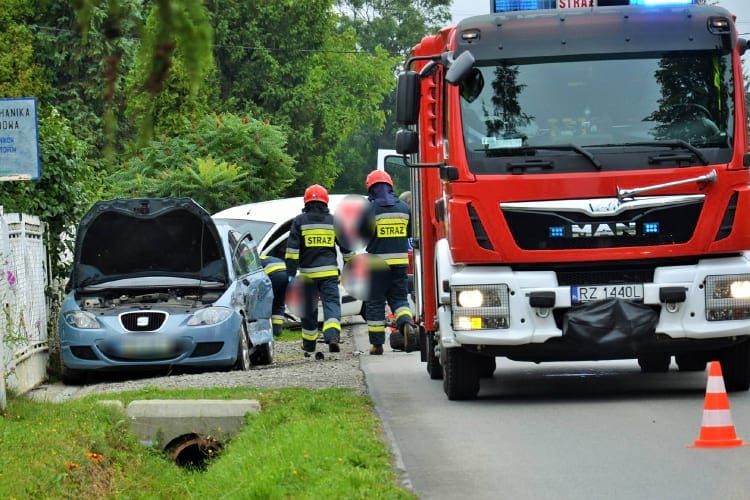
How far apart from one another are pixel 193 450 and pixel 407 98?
3.33 m

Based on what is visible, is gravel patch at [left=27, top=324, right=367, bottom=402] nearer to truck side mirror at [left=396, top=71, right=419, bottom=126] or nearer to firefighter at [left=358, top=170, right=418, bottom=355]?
firefighter at [left=358, top=170, right=418, bottom=355]

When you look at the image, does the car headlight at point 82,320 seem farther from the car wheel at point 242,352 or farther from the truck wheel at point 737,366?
the truck wheel at point 737,366

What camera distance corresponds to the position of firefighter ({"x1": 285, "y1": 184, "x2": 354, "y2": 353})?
52.1ft

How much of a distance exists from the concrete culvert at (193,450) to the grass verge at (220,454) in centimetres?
10

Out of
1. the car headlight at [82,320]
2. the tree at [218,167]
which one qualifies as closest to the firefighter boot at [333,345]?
the car headlight at [82,320]

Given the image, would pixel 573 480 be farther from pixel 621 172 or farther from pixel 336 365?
→ pixel 336 365

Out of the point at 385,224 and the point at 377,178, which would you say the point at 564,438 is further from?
the point at 377,178

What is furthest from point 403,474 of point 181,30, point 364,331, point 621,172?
point 364,331

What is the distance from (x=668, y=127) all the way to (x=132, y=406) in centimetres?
474

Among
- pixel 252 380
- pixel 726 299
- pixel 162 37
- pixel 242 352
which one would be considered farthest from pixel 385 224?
pixel 162 37

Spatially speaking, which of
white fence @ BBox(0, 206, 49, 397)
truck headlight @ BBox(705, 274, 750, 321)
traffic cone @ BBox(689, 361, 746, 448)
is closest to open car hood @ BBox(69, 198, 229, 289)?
white fence @ BBox(0, 206, 49, 397)

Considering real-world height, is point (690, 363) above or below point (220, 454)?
above

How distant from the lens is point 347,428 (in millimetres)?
9102

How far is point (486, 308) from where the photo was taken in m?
9.99
